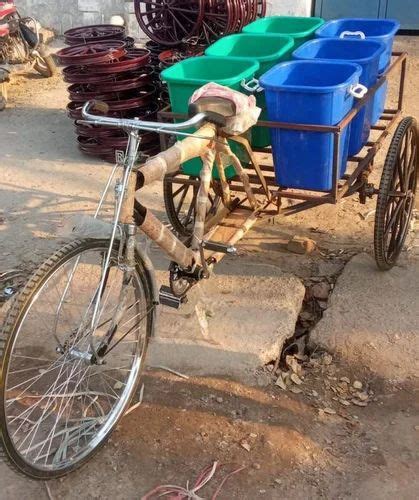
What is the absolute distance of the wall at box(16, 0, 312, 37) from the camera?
26.4 ft

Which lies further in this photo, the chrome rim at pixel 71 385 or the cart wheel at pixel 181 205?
the cart wheel at pixel 181 205

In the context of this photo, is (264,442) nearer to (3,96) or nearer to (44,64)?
(3,96)

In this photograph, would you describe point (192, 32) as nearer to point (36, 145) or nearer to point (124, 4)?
point (36, 145)

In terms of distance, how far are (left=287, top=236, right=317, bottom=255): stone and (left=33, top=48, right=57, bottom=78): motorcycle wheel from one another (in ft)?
16.4

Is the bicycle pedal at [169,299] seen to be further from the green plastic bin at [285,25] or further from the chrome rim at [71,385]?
the green plastic bin at [285,25]

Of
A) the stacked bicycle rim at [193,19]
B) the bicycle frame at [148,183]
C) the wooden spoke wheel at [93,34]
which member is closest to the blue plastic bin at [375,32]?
the bicycle frame at [148,183]

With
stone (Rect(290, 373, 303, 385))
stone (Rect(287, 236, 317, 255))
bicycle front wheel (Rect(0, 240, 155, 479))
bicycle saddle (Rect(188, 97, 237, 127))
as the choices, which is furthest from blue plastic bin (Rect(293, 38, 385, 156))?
bicycle front wheel (Rect(0, 240, 155, 479))

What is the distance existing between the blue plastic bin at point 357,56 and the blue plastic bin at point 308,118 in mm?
156

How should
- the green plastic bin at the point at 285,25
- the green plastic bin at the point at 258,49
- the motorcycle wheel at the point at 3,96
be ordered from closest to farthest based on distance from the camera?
the green plastic bin at the point at 258,49 → the green plastic bin at the point at 285,25 → the motorcycle wheel at the point at 3,96

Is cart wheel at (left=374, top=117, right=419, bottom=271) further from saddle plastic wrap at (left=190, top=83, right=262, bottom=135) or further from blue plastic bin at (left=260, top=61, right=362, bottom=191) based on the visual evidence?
saddle plastic wrap at (left=190, top=83, right=262, bottom=135)

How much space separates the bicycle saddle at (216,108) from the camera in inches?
107

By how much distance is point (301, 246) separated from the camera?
13.1ft

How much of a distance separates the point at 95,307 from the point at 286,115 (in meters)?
1.31

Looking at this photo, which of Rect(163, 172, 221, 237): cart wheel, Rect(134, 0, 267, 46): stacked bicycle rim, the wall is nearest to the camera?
Rect(163, 172, 221, 237): cart wheel
